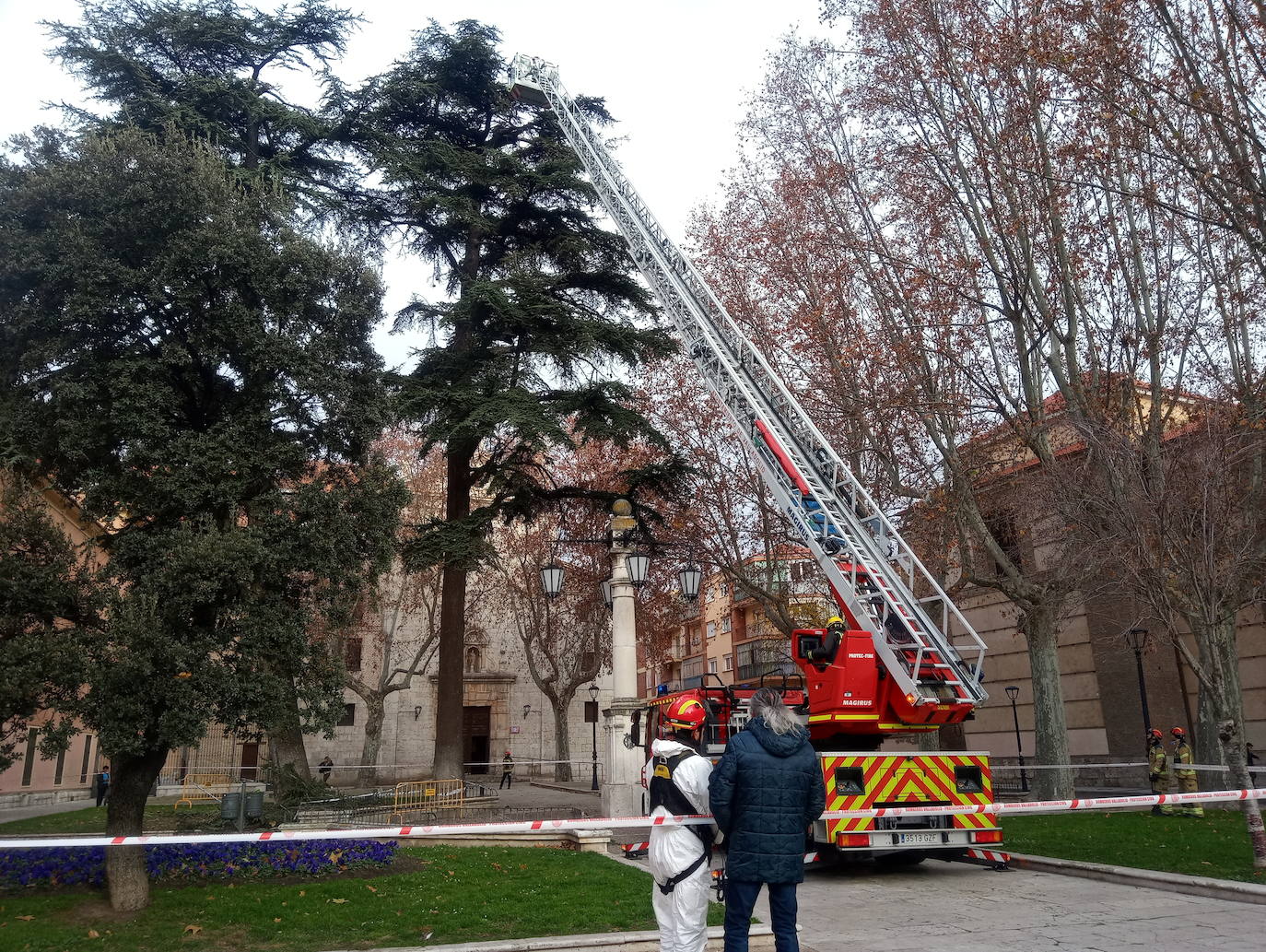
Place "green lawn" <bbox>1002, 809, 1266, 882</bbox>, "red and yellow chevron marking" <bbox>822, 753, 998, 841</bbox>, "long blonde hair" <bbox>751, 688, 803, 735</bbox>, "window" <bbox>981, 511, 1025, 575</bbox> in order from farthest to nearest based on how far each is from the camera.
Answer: "window" <bbox>981, 511, 1025, 575</bbox>
"red and yellow chevron marking" <bbox>822, 753, 998, 841</bbox>
"green lawn" <bbox>1002, 809, 1266, 882</bbox>
"long blonde hair" <bbox>751, 688, 803, 735</bbox>

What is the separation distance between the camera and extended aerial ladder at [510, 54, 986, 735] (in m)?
11.0

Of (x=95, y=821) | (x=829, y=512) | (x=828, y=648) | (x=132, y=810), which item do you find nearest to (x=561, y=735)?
(x=95, y=821)

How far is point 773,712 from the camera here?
18.4ft

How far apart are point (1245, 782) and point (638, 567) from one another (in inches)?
382

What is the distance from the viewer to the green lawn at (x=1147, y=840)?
10234 millimetres

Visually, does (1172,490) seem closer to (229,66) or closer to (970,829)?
(970,829)

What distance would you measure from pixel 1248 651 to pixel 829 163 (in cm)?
1478

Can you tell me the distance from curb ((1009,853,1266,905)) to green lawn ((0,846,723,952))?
193 inches

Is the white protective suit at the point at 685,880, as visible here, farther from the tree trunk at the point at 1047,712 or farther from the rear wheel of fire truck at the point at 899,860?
the tree trunk at the point at 1047,712

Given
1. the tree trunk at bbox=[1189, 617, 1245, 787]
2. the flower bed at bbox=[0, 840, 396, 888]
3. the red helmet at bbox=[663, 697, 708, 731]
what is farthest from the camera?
the tree trunk at bbox=[1189, 617, 1245, 787]

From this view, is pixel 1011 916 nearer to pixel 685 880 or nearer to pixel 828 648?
pixel 828 648

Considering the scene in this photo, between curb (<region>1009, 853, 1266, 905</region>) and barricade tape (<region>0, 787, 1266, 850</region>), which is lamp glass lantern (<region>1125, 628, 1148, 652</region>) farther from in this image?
barricade tape (<region>0, 787, 1266, 850</region>)

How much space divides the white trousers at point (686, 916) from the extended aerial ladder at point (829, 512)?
604 cm

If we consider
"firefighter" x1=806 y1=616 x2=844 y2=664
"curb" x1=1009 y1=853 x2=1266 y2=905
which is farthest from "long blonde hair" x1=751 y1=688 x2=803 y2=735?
"curb" x1=1009 y1=853 x2=1266 y2=905
